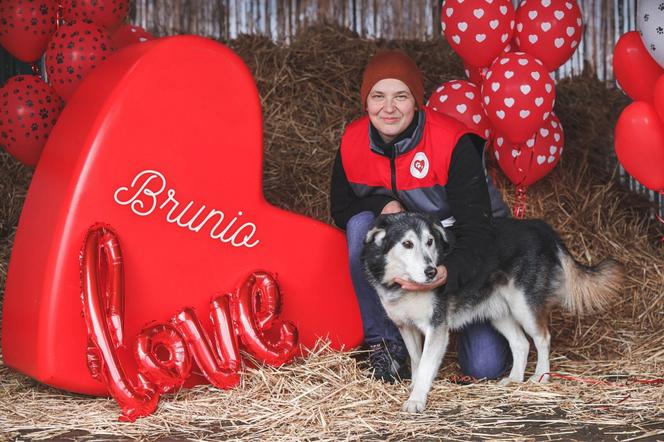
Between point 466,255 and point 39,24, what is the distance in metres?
2.27

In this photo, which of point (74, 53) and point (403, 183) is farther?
point (74, 53)

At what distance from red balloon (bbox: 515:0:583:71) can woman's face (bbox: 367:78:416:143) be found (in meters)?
1.25

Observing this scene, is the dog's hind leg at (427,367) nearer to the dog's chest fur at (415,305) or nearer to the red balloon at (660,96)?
the dog's chest fur at (415,305)

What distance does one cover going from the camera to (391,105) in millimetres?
3693

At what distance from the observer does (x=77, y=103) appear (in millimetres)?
3654

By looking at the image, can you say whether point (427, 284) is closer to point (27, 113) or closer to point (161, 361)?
point (161, 361)

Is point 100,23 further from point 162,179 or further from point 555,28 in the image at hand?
point 555,28

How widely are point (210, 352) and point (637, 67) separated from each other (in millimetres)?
2386

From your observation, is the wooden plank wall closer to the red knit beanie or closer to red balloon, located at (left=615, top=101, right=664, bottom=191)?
red balloon, located at (left=615, top=101, right=664, bottom=191)

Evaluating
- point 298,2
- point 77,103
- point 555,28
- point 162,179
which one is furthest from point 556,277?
point 298,2

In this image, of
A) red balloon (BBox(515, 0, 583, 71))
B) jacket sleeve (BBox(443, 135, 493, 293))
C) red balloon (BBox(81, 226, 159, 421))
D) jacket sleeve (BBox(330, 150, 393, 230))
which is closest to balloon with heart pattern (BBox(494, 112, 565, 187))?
red balloon (BBox(515, 0, 583, 71))

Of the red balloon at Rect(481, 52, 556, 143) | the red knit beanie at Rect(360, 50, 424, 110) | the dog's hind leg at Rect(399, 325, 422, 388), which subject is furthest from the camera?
the red balloon at Rect(481, 52, 556, 143)

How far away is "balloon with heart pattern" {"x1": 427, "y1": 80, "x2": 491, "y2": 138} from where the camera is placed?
477 cm

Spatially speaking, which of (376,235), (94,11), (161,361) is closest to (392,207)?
(376,235)
